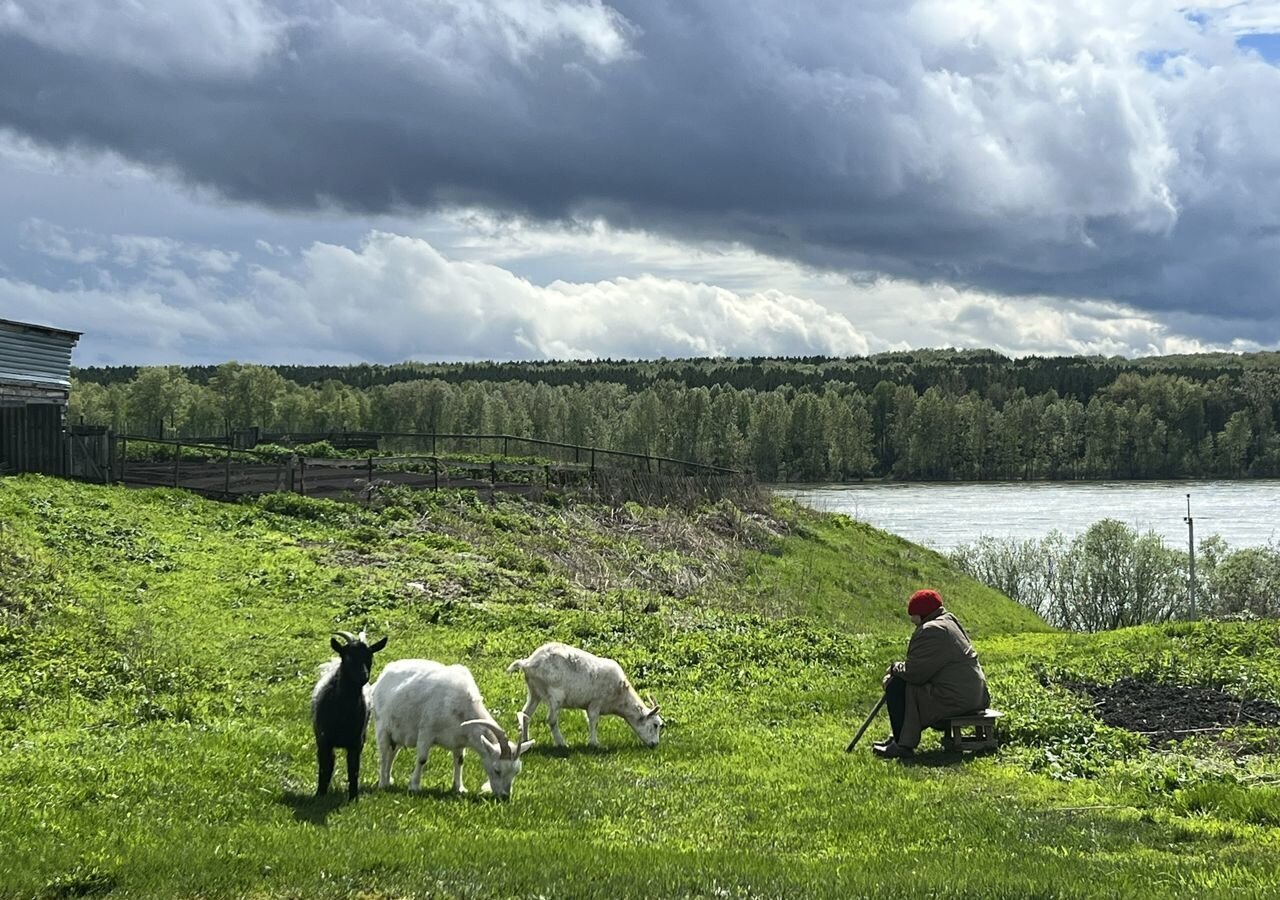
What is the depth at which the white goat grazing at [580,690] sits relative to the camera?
13.1m

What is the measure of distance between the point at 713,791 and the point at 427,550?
18.8 metres

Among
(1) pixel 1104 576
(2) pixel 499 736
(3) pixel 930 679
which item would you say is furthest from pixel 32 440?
(1) pixel 1104 576

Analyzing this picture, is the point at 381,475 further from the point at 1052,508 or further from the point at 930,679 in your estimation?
the point at 1052,508

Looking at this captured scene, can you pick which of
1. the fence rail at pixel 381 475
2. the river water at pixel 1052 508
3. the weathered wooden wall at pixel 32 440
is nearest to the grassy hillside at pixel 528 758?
the weathered wooden wall at pixel 32 440

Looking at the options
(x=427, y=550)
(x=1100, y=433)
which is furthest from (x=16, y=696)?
(x=1100, y=433)

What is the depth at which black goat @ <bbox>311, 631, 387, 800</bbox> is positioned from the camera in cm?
955

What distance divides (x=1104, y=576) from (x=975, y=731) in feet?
171

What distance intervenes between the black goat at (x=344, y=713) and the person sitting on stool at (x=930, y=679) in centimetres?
602

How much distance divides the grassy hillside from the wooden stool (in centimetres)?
34

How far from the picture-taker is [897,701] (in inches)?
512

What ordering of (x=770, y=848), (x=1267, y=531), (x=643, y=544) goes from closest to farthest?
1. (x=770, y=848)
2. (x=643, y=544)
3. (x=1267, y=531)

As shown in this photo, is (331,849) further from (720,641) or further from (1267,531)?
(1267,531)

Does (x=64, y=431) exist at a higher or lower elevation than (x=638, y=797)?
higher

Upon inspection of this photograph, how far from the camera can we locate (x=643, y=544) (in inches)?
1428
